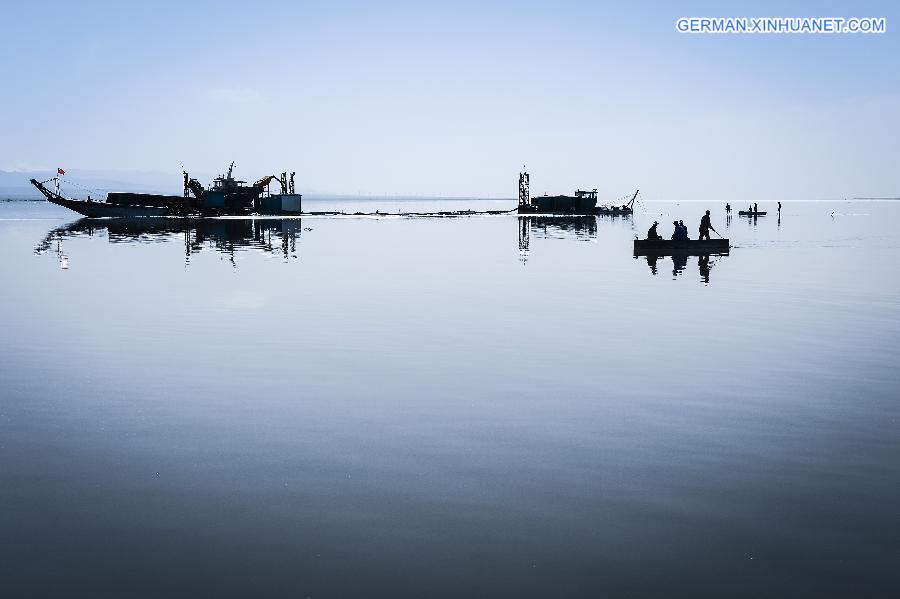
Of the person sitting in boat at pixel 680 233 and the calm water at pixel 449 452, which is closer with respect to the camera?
the calm water at pixel 449 452

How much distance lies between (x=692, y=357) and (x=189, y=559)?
13.8 metres

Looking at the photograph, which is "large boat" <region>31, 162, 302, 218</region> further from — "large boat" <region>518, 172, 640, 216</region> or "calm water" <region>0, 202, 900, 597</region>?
"calm water" <region>0, 202, 900, 597</region>

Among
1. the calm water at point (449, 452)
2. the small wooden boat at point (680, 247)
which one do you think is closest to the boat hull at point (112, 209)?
the small wooden boat at point (680, 247)

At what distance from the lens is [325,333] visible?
22.5m

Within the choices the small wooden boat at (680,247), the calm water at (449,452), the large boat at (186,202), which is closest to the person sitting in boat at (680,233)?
the small wooden boat at (680,247)

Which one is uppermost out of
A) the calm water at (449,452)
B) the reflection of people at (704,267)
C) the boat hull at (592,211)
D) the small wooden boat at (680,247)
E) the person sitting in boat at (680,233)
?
the boat hull at (592,211)

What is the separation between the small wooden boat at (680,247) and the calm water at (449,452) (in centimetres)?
2405

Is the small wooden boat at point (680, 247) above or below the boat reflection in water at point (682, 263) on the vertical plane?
above

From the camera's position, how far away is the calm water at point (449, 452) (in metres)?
7.78

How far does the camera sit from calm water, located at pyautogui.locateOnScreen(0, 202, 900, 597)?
7777 millimetres

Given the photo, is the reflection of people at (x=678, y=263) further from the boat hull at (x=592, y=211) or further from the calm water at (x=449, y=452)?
the boat hull at (x=592, y=211)

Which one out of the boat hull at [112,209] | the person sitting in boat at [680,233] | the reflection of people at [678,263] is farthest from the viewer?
the boat hull at [112,209]

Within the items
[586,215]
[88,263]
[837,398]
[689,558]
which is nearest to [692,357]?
[837,398]

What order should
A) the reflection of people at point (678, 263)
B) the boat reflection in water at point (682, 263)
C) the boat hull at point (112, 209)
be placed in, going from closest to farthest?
the boat reflection in water at point (682, 263) < the reflection of people at point (678, 263) < the boat hull at point (112, 209)
